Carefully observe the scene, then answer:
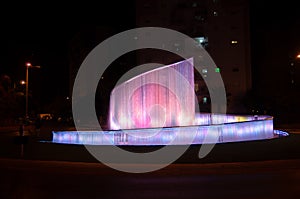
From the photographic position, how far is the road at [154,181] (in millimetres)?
8859

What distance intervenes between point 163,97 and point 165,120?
147 centimetres

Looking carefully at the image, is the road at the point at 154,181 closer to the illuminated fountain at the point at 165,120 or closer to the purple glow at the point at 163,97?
the illuminated fountain at the point at 165,120

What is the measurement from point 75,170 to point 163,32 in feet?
206

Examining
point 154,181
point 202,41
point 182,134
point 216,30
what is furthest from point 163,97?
point 216,30

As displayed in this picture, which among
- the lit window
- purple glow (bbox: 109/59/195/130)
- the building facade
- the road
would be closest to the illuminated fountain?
purple glow (bbox: 109/59/195/130)

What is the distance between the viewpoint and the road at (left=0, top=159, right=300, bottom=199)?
886 cm

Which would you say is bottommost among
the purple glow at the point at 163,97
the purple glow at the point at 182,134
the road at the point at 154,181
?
the road at the point at 154,181

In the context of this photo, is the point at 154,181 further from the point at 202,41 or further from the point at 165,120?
the point at 202,41

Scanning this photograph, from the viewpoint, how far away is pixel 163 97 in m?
24.0

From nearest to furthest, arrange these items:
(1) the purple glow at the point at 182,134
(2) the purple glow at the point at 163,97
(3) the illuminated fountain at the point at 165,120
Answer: (1) the purple glow at the point at 182,134 → (3) the illuminated fountain at the point at 165,120 → (2) the purple glow at the point at 163,97

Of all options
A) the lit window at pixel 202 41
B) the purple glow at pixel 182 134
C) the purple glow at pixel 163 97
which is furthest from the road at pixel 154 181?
the lit window at pixel 202 41

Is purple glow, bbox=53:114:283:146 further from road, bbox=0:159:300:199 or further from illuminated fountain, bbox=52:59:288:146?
road, bbox=0:159:300:199

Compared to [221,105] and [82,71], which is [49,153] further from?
[82,71]

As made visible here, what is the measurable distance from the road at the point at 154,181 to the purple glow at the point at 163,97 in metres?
11.1
